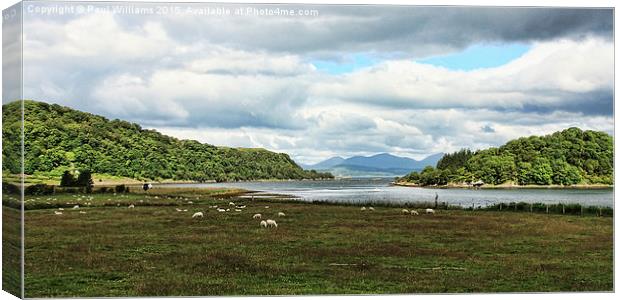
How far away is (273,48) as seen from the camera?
2288 centimetres

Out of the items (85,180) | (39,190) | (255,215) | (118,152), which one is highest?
(118,152)

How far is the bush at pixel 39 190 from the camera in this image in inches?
852

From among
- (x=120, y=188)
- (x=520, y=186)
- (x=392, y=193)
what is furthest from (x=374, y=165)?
(x=120, y=188)

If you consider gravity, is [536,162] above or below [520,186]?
above

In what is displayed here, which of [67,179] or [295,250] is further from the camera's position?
[295,250]

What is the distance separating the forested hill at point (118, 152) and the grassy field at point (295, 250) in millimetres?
743

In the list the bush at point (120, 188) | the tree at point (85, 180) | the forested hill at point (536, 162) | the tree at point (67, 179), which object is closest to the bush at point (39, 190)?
the tree at point (67, 179)

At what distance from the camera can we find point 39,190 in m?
21.9

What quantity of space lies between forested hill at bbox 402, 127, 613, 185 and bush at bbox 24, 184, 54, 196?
9.28 metres

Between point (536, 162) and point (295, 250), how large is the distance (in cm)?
712

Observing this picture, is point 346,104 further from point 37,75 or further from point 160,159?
point 37,75

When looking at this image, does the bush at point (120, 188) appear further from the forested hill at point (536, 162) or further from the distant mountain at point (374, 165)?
the forested hill at point (536, 162)

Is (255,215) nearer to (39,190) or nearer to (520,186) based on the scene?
(39,190)

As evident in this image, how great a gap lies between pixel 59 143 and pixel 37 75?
180cm
